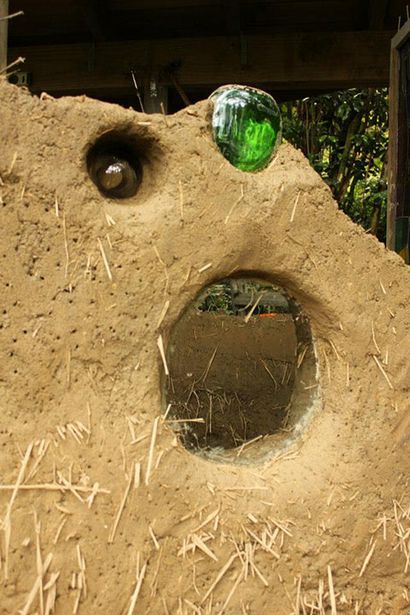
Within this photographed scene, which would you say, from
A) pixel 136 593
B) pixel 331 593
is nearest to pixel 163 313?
pixel 136 593

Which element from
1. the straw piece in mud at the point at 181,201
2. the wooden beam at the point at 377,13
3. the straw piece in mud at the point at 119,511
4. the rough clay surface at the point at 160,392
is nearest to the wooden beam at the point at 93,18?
the wooden beam at the point at 377,13

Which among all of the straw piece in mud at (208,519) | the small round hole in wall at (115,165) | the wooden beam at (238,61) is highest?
the wooden beam at (238,61)

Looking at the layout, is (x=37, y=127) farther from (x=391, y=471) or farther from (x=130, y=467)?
(x=391, y=471)

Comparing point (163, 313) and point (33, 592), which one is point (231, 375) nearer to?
point (163, 313)

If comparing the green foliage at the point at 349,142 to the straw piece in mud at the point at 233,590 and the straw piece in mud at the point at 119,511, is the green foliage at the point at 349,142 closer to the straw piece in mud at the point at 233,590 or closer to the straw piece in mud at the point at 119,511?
the straw piece in mud at the point at 233,590

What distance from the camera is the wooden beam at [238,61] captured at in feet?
13.1

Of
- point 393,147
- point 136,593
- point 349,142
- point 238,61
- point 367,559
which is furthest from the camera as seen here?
point 349,142

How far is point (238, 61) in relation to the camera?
13.3 feet

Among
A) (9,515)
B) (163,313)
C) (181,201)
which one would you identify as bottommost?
(9,515)

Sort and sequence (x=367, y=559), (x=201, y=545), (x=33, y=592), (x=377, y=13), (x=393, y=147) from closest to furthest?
1. (x=33, y=592)
2. (x=201, y=545)
3. (x=367, y=559)
4. (x=393, y=147)
5. (x=377, y=13)

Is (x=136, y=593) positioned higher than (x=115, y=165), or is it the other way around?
(x=115, y=165)

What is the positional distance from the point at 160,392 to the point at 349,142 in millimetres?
6636

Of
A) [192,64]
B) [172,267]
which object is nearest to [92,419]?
[172,267]

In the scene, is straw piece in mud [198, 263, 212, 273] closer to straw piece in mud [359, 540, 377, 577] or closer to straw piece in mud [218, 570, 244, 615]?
straw piece in mud [218, 570, 244, 615]
